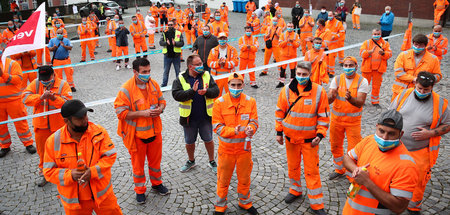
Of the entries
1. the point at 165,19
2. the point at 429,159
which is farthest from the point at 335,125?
the point at 165,19

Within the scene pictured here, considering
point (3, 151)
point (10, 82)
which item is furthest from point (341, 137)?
point (3, 151)

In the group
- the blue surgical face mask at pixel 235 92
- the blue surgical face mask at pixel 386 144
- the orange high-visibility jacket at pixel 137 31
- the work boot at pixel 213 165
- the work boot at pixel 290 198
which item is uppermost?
the orange high-visibility jacket at pixel 137 31

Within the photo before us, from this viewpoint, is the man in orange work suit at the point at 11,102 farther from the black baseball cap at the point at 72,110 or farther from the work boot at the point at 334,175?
the work boot at the point at 334,175

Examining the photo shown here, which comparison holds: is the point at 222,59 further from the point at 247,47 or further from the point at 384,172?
the point at 384,172

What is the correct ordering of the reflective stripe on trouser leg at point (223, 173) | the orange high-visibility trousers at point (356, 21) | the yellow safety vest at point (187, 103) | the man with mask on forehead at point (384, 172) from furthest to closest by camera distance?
the orange high-visibility trousers at point (356, 21) → the yellow safety vest at point (187, 103) → the reflective stripe on trouser leg at point (223, 173) → the man with mask on forehead at point (384, 172)

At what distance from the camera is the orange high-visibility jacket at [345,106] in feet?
17.5

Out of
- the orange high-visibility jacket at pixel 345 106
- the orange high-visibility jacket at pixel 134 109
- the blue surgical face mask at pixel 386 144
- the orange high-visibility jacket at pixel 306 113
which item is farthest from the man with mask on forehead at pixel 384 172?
the orange high-visibility jacket at pixel 134 109

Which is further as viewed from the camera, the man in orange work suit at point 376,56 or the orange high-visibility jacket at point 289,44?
the orange high-visibility jacket at point 289,44

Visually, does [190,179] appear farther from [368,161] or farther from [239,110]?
[368,161]

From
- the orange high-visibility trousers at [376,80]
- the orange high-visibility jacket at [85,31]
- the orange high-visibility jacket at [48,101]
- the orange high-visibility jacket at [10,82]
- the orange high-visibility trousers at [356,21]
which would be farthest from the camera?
the orange high-visibility trousers at [356,21]

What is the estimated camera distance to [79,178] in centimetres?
333

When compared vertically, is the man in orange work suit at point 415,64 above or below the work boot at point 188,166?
above

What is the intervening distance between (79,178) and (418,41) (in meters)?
6.08

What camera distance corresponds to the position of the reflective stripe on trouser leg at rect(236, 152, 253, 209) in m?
4.59
